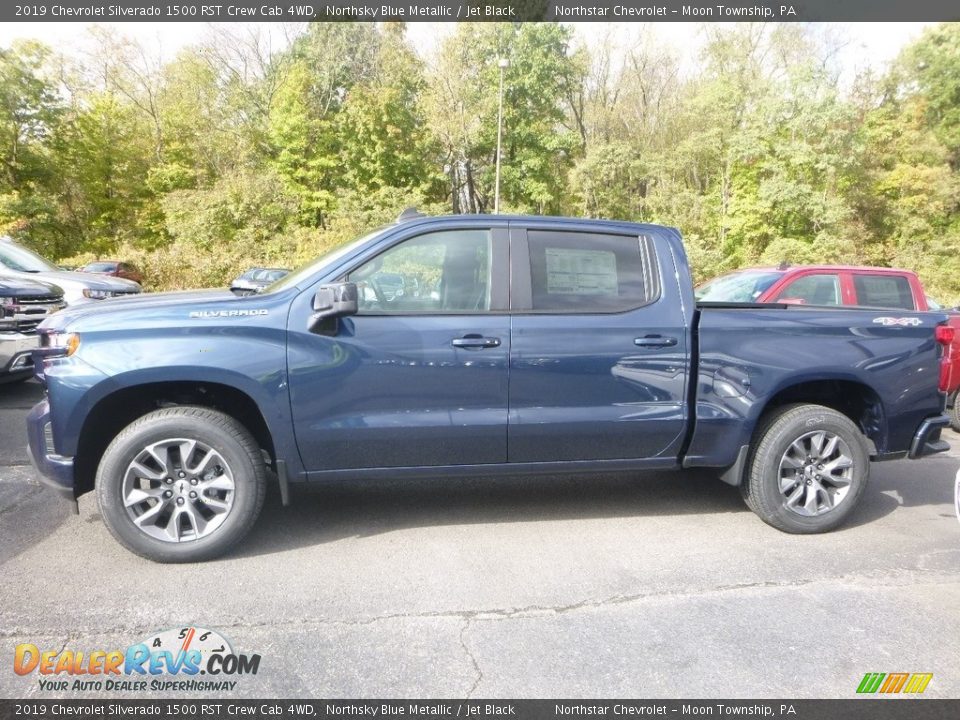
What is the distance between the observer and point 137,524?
3.47 m

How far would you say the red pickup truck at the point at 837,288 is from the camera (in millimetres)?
6996

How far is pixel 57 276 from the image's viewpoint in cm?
988

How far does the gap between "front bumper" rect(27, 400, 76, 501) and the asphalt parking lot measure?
43 centimetres

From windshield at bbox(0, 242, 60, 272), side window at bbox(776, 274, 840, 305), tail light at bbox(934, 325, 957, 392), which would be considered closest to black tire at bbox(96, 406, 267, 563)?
tail light at bbox(934, 325, 957, 392)

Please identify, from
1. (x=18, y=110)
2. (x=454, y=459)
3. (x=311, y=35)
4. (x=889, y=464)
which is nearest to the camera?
(x=454, y=459)

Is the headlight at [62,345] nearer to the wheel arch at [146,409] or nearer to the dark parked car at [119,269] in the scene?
the wheel arch at [146,409]

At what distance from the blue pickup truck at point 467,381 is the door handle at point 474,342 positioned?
0.7 inches

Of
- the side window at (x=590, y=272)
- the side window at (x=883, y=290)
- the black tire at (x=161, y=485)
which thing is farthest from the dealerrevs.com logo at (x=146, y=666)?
the side window at (x=883, y=290)

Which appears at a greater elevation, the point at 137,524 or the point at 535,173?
the point at 535,173

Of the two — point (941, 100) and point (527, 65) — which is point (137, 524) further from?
point (941, 100)

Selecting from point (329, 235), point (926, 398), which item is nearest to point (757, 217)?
point (329, 235)

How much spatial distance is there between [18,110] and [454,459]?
34712 mm

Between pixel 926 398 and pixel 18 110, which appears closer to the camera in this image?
pixel 926 398

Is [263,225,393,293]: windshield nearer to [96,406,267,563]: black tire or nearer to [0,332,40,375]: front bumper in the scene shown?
[96,406,267,563]: black tire
